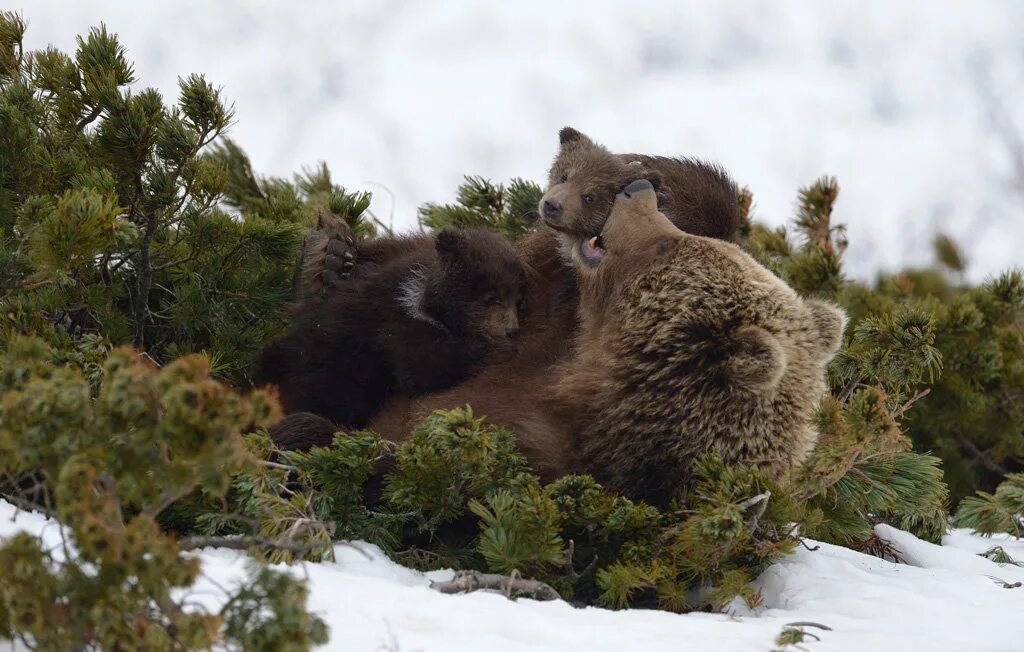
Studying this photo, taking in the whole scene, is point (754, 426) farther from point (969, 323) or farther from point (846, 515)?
point (969, 323)

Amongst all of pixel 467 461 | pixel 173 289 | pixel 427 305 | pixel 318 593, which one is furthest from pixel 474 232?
pixel 318 593

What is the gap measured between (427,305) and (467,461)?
1.58 metres

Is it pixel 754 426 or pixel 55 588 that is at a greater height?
pixel 754 426

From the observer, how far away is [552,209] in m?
5.33

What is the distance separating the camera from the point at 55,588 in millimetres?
2490

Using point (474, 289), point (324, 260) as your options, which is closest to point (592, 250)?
point (474, 289)

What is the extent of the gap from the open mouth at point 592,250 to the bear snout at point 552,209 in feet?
0.79

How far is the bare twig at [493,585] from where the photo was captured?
12.3 feet

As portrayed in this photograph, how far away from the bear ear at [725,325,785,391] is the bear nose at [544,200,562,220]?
4.42 ft

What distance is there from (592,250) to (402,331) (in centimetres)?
103

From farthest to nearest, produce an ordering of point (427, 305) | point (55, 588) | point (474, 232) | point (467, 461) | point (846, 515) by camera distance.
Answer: point (474, 232) → point (427, 305) → point (846, 515) → point (467, 461) → point (55, 588)

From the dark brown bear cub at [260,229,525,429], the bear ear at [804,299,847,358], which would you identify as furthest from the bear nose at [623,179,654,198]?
the bear ear at [804,299,847,358]

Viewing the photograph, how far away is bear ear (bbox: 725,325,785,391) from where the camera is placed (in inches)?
165

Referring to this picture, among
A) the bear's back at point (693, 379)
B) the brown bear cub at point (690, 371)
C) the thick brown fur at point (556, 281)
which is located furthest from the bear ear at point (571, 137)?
the bear's back at point (693, 379)
